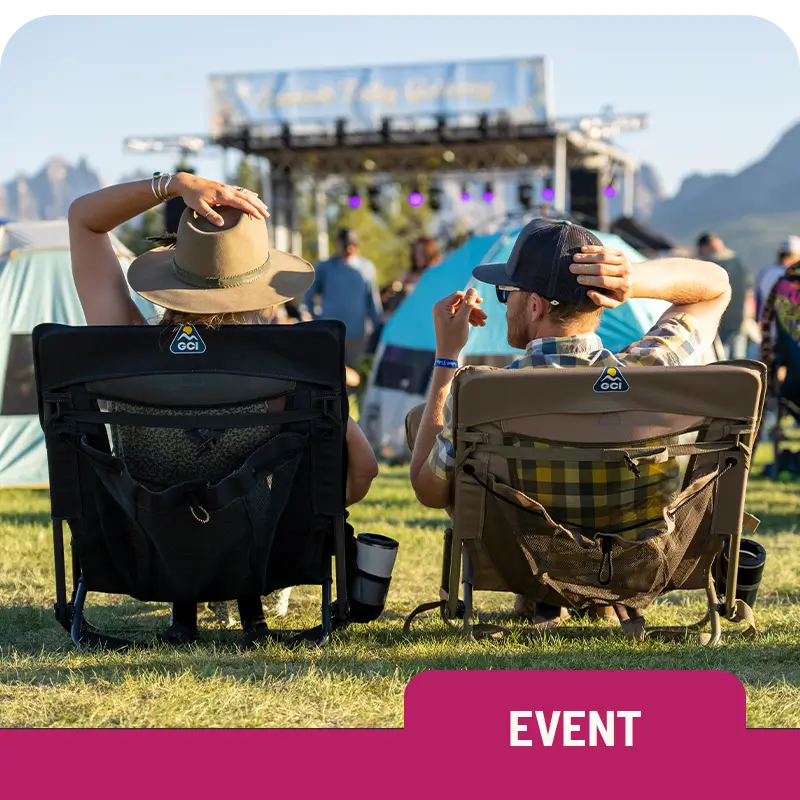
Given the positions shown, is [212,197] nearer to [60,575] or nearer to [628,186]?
[60,575]

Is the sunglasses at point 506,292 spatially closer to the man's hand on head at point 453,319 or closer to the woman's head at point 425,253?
the man's hand on head at point 453,319

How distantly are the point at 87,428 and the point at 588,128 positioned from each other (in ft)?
60.5

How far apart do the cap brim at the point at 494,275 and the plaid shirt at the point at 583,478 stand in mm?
184

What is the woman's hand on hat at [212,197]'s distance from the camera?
3235 mm

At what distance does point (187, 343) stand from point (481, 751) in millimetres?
1382

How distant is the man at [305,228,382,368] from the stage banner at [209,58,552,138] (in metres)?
10.1

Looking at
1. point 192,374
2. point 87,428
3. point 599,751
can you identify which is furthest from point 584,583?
point 87,428

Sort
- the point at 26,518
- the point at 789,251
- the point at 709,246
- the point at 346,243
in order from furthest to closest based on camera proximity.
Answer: the point at 709,246
the point at 346,243
the point at 789,251
the point at 26,518

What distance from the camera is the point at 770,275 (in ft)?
33.6

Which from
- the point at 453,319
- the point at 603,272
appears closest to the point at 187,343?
the point at 453,319

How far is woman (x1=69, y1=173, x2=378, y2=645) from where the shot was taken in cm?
325

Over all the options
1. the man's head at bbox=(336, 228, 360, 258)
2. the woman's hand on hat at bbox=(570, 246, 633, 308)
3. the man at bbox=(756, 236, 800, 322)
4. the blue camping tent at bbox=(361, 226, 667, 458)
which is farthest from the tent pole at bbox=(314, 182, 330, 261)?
the woman's hand on hat at bbox=(570, 246, 633, 308)

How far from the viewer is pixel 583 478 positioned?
3174 mm

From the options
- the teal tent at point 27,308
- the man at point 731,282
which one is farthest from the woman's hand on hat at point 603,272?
the man at point 731,282
